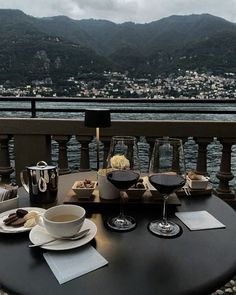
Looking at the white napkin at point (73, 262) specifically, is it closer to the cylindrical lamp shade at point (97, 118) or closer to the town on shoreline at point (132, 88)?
the cylindrical lamp shade at point (97, 118)

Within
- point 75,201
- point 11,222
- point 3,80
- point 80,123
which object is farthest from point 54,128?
point 3,80

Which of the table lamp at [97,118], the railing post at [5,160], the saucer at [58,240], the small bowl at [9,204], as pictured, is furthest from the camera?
the railing post at [5,160]

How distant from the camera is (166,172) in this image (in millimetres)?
1104

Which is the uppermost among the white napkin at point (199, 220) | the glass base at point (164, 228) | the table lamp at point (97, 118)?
the table lamp at point (97, 118)

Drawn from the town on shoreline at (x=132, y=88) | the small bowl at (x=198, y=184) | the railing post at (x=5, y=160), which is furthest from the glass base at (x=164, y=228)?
the town on shoreline at (x=132, y=88)

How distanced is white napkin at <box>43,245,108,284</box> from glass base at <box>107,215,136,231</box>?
0.51 ft

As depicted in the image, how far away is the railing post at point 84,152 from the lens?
2768mm

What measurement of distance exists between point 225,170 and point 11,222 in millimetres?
2144

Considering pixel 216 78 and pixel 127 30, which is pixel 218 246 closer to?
pixel 216 78

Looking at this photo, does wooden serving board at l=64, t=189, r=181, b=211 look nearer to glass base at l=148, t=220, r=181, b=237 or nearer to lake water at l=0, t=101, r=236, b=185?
glass base at l=148, t=220, r=181, b=237

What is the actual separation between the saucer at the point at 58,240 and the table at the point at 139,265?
3cm

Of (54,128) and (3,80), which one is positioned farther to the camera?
(3,80)

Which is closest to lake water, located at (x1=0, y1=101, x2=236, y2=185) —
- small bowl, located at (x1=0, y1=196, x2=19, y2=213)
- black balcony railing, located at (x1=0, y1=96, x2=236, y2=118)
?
black balcony railing, located at (x1=0, y1=96, x2=236, y2=118)

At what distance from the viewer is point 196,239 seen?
3.53ft
